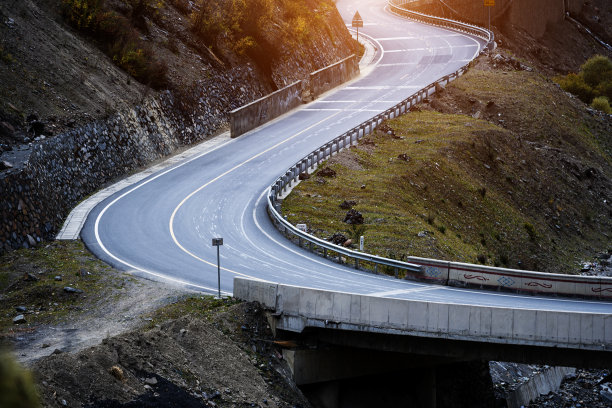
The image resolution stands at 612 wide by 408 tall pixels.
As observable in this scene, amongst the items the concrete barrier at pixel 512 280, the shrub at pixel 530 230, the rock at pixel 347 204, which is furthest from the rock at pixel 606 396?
the rock at pixel 347 204

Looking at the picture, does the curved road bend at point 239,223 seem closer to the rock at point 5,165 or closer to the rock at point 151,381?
the rock at point 5,165

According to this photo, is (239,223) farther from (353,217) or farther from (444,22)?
(444,22)

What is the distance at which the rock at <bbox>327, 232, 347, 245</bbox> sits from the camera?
31709mm

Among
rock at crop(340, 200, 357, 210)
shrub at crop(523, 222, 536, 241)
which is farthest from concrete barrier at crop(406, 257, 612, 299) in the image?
shrub at crop(523, 222, 536, 241)

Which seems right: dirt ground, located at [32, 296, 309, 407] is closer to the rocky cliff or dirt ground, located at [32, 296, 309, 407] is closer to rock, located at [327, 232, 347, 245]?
rock, located at [327, 232, 347, 245]

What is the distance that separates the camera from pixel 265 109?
53000 mm

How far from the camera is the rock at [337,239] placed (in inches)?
1248

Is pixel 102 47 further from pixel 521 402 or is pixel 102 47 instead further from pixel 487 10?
pixel 487 10

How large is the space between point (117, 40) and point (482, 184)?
78.3 ft

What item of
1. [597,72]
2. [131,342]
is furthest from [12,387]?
[597,72]

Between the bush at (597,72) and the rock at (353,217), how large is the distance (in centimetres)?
5244

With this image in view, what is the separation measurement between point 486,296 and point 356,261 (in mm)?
5687

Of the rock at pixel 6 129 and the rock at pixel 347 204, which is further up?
the rock at pixel 6 129

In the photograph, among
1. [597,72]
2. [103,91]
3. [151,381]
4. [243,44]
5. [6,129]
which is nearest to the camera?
[151,381]
